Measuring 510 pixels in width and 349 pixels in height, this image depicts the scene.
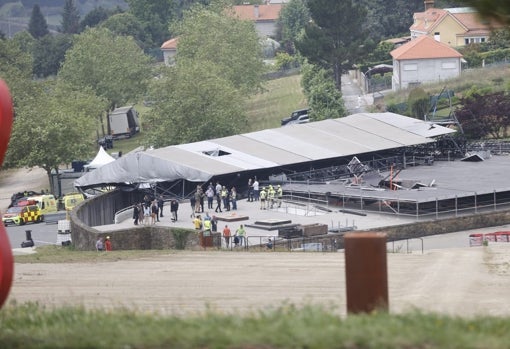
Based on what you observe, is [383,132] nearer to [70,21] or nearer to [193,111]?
[193,111]

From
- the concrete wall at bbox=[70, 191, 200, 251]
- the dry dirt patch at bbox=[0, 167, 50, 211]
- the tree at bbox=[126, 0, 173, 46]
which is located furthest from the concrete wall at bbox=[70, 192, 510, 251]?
the tree at bbox=[126, 0, 173, 46]

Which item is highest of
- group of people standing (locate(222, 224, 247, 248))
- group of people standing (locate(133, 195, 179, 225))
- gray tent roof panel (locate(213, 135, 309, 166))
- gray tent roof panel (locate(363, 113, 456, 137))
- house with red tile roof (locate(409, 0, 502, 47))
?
house with red tile roof (locate(409, 0, 502, 47))

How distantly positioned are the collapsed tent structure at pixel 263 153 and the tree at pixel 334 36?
78.0 feet

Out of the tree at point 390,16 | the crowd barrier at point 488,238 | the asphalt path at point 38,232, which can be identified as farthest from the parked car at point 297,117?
the crowd barrier at point 488,238

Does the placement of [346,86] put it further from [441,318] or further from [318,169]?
[441,318]

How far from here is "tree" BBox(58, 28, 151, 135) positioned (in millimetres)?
93625

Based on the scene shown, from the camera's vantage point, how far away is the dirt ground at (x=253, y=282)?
1759 centimetres

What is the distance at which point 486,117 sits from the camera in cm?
6406

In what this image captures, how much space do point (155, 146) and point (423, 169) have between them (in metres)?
21.9

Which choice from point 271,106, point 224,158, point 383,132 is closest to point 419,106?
point 383,132

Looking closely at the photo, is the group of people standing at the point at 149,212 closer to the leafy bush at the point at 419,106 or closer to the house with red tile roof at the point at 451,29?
the leafy bush at the point at 419,106

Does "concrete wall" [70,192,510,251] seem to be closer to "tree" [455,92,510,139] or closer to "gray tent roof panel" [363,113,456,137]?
"gray tent roof panel" [363,113,456,137]

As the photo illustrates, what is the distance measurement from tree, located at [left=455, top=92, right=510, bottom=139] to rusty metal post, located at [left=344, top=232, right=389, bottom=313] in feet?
173

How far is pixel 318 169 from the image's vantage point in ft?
176
